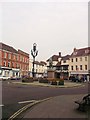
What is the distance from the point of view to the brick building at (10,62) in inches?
2662

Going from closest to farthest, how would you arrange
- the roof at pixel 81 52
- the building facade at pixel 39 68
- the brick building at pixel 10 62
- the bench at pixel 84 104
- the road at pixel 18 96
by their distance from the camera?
1. the bench at pixel 84 104
2. the road at pixel 18 96
3. the brick building at pixel 10 62
4. the roof at pixel 81 52
5. the building facade at pixel 39 68

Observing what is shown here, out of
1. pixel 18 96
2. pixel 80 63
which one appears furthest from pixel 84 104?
pixel 80 63

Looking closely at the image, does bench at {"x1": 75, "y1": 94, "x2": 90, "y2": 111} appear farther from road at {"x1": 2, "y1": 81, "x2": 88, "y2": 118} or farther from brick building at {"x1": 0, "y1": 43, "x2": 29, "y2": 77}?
brick building at {"x1": 0, "y1": 43, "x2": 29, "y2": 77}

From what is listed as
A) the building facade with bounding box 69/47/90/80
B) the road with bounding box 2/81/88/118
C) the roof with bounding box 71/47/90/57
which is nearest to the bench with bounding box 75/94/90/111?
the road with bounding box 2/81/88/118

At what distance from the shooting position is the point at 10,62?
73312 mm

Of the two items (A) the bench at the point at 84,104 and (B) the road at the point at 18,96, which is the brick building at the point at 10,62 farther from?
(A) the bench at the point at 84,104

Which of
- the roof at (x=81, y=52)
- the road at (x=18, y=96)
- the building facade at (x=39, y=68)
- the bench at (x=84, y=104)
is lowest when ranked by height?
the road at (x=18, y=96)

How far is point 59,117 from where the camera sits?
9.18 m

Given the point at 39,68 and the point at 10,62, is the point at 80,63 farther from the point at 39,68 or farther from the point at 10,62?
the point at 39,68

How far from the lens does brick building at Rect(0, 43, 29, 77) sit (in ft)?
222

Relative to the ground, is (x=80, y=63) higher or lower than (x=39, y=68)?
higher

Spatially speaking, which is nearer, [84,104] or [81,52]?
[84,104]

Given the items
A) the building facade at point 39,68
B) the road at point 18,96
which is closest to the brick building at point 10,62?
the building facade at point 39,68

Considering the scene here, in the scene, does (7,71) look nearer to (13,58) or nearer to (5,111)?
(13,58)
